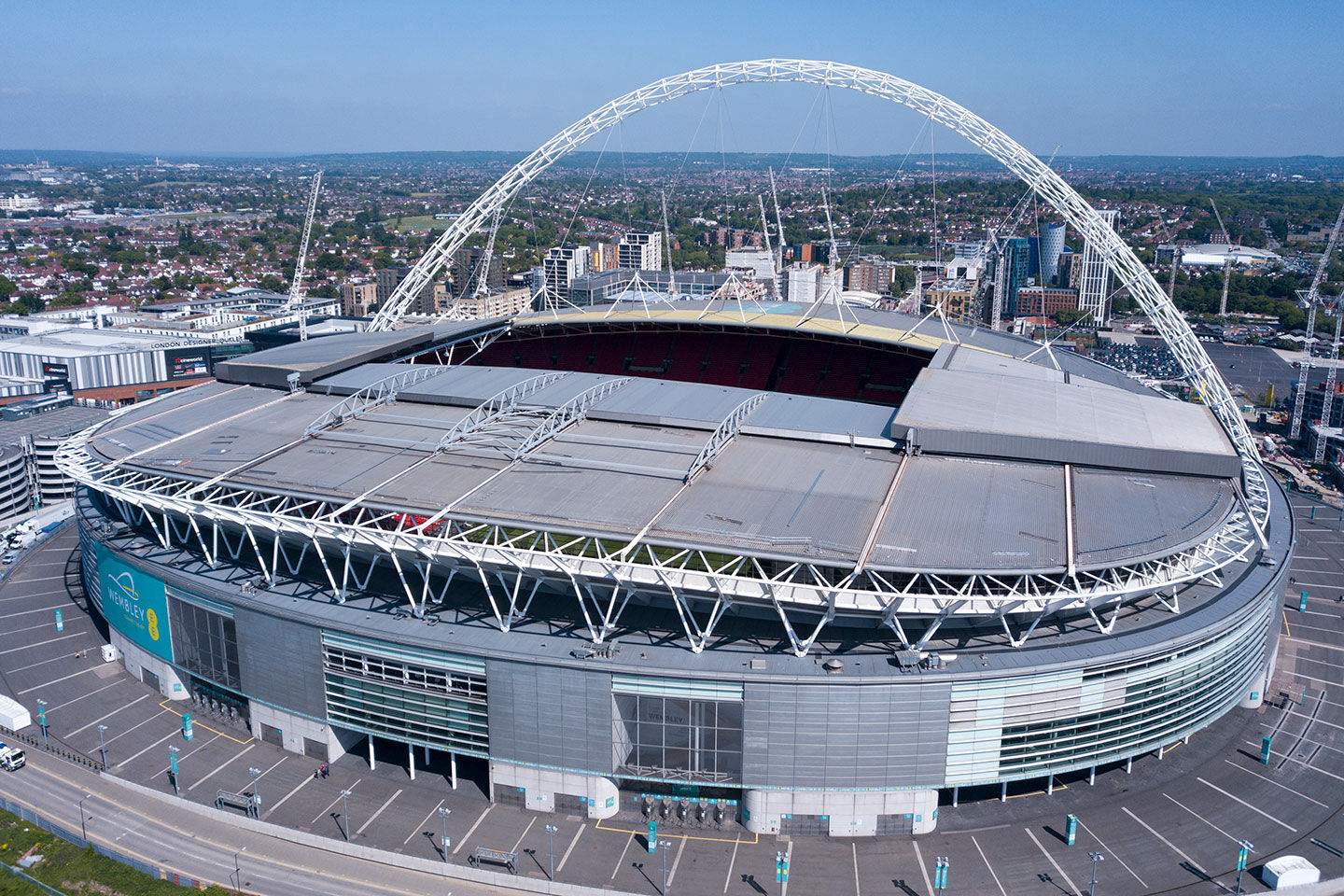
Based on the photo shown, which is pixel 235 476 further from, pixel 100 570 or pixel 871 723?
pixel 871 723

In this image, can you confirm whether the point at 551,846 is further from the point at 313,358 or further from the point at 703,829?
the point at 313,358

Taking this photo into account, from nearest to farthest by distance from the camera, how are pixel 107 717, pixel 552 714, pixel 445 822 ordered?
pixel 445 822
pixel 552 714
pixel 107 717

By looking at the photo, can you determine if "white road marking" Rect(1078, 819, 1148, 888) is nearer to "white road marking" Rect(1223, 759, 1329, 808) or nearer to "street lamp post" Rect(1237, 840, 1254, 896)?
"street lamp post" Rect(1237, 840, 1254, 896)

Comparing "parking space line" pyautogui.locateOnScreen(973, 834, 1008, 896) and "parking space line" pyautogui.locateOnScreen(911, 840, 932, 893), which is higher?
"parking space line" pyautogui.locateOnScreen(973, 834, 1008, 896)

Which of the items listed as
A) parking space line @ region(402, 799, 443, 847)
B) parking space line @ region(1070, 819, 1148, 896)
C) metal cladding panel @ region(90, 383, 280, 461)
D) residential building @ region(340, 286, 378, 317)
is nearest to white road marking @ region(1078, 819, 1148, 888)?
parking space line @ region(1070, 819, 1148, 896)

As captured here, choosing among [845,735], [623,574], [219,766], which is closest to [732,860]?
[845,735]

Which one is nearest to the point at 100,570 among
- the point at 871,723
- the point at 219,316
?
the point at 871,723

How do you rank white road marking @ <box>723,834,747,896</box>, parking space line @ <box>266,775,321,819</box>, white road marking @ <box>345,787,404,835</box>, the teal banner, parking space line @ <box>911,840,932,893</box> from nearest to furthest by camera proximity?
parking space line @ <box>911,840,932,893</box> < white road marking @ <box>723,834,747,896</box> < white road marking @ <box>345,787,404,835</box> < parking space line @ <box>266,775,321,819</box> < the teal banner
